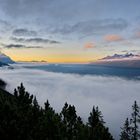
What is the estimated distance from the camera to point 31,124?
49750mm

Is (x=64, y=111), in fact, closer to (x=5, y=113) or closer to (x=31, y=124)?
(x=31, y=124)

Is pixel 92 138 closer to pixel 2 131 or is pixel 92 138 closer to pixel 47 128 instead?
pixel 47 128

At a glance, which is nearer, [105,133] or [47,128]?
[47,128]

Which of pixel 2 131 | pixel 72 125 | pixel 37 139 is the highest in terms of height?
pixel 2 131

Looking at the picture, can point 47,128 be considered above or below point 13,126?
below

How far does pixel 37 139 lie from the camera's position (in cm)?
4350

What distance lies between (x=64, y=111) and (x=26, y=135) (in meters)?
38.1

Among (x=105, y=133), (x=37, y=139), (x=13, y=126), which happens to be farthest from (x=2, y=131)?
(x=105, y=133)

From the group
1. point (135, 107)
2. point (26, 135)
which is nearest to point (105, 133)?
point (135, 107)

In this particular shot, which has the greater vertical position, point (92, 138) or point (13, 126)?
point (13, 126)

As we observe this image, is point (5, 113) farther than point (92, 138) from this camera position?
No

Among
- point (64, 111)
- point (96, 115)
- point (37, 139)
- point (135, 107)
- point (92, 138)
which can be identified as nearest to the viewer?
point (37, 139)

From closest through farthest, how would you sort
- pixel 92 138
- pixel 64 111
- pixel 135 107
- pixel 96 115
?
pixel 92 138 < pixel 135 107 < pixel 96 115 < pixel 64 111

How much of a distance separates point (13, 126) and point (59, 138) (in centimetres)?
1244
